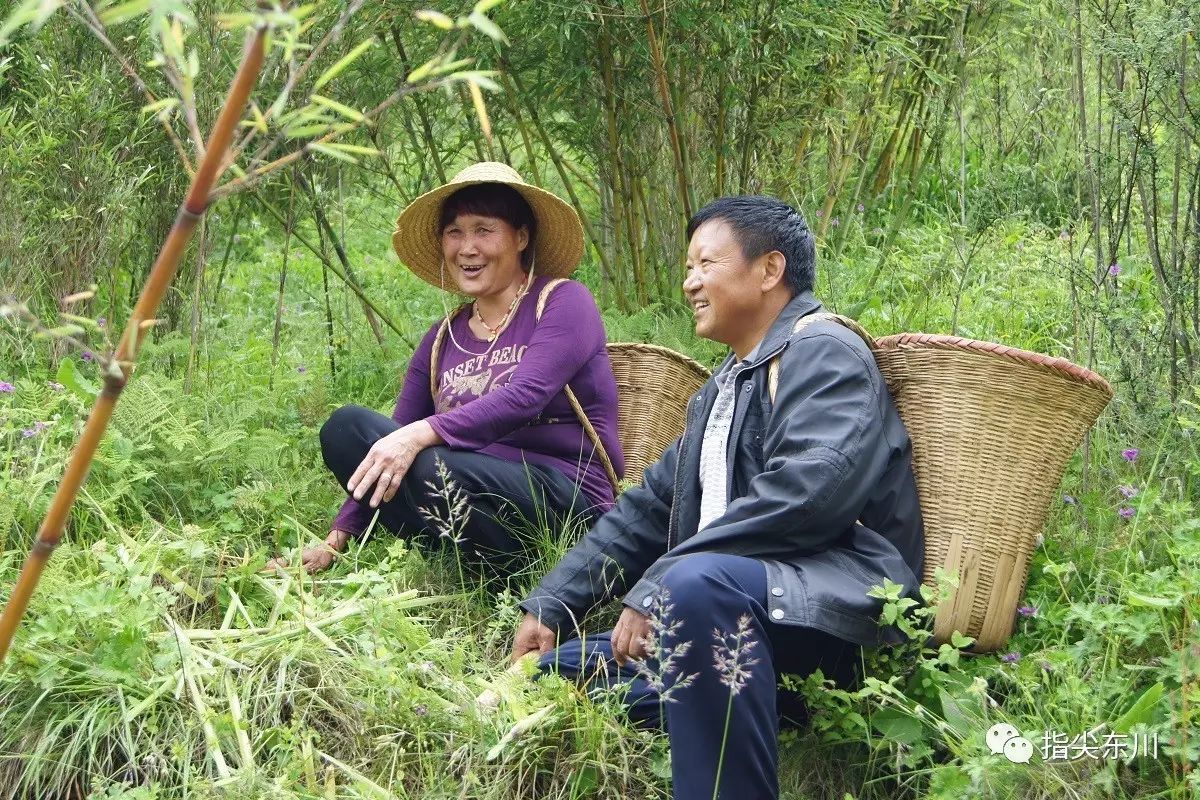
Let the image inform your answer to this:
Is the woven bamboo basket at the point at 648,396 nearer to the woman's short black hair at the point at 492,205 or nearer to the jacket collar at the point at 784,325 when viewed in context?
the woman's short black hair at the point at 492,205

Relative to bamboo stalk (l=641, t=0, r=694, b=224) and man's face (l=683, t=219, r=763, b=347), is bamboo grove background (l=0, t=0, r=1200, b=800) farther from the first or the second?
man's face (l=683, t=219, r=763, b=347)

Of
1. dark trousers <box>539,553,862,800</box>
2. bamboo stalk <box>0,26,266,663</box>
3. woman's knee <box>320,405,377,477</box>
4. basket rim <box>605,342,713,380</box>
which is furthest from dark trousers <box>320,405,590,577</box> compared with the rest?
bamboo stalk <box>0,26,266,663</box>

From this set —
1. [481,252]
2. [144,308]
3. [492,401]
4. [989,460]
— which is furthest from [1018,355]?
[144,308]

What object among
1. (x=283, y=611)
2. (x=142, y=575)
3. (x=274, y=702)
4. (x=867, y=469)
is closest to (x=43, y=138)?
(x=142, y=575)

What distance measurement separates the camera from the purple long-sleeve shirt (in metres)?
3.75

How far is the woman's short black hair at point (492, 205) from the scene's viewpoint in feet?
13.1

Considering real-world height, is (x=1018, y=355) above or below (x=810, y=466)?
above

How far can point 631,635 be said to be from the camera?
2805mm

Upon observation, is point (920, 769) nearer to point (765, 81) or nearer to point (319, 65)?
point (765, 81)

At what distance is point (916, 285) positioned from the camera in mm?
5500

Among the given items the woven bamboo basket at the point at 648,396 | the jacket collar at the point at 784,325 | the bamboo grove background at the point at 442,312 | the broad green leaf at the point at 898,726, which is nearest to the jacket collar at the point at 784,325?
the jacket collar at the point at 784,325

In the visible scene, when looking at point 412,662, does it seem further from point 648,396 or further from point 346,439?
point 648,396

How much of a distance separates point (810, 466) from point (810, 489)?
48mm

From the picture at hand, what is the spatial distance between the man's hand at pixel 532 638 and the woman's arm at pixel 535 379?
2.08 feet
